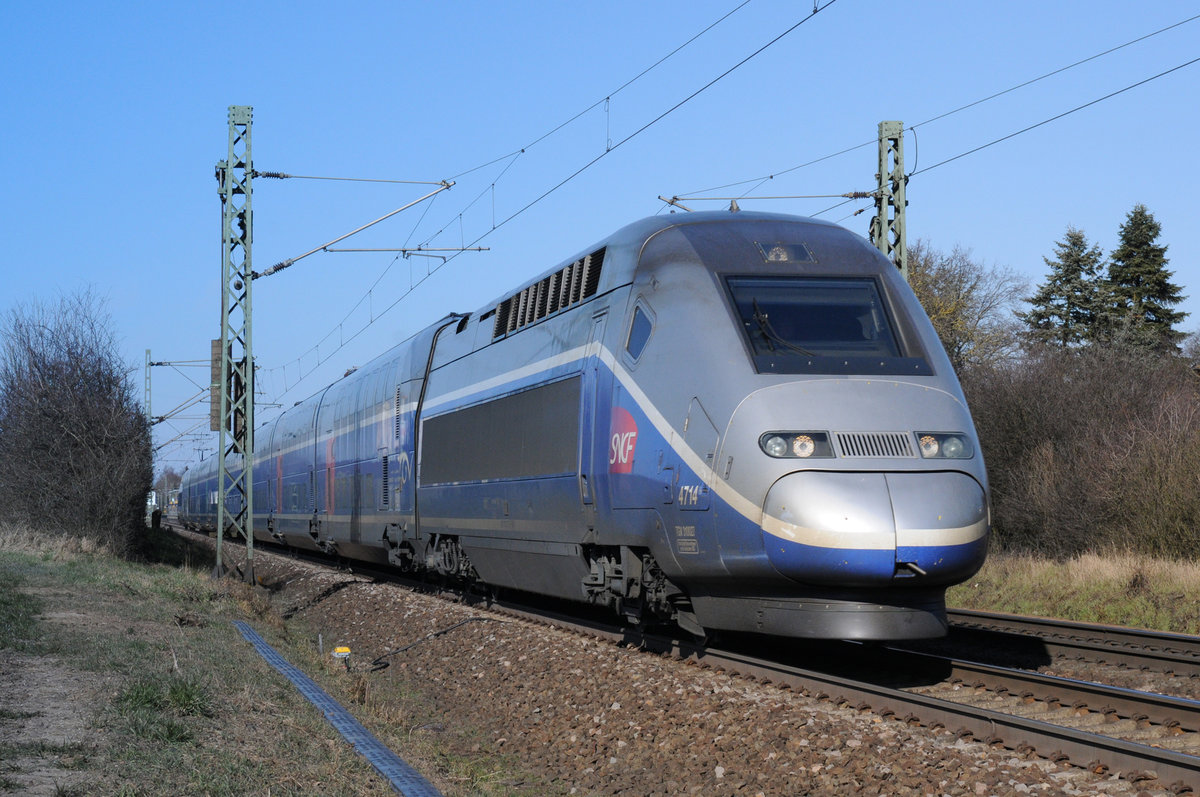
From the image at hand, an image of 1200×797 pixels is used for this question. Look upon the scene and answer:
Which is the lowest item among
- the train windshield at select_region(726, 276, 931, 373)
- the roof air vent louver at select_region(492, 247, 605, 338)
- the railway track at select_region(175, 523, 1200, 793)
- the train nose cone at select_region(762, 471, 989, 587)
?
the railway track at select_region(175, 523, 1200, 793)

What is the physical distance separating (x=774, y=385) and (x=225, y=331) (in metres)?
15.8

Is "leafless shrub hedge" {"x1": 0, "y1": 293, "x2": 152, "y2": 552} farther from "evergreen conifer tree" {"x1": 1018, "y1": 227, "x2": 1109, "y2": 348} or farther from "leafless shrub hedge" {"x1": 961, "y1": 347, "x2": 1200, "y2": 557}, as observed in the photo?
"evergreen conifer tree" {"x1": 1018, "y1": 227, "x2": 1109, "y2": 348}

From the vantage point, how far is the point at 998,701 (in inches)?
338

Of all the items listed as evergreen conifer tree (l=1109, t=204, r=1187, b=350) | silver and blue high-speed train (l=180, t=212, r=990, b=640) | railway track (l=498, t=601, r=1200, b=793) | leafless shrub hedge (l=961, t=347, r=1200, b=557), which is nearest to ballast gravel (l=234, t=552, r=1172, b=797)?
railway track (l=498, t=601, r=1200, b=793)

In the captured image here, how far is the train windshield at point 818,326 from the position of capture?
923 cm

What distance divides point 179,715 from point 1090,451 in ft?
56.0

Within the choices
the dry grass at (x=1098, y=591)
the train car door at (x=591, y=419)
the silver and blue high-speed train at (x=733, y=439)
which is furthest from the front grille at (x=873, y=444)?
the dry grass at (x=1098, y=591)

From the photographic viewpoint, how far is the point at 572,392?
1180cm

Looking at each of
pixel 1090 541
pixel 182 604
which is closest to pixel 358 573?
pixel 182 604

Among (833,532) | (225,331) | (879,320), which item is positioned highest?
(225,331)

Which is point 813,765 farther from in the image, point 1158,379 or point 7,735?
point 1158,379

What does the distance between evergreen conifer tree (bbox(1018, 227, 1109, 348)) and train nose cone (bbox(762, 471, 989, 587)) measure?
37917mm

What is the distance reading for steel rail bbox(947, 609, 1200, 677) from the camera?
32.2 feet

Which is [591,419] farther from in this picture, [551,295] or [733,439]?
[733,439]
